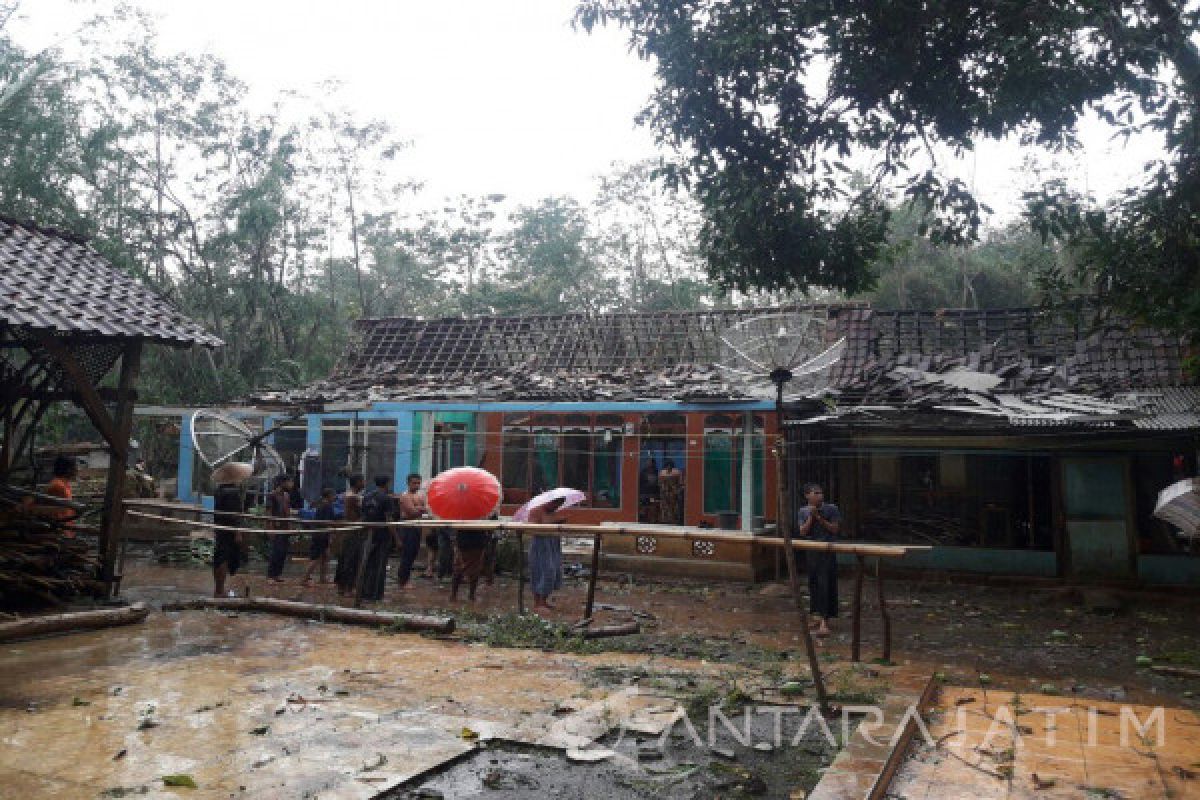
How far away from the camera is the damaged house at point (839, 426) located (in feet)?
39.6

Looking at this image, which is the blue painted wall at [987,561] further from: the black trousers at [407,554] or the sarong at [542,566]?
the black trousers at [407,554]

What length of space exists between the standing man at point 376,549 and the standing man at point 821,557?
4975 millimetres

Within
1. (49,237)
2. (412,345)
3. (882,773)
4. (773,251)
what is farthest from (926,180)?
(412,345)

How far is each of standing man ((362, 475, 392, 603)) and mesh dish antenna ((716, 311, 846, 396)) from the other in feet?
15.7

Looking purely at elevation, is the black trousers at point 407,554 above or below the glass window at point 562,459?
below


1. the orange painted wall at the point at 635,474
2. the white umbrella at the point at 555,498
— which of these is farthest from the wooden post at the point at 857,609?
the orange painted wall at the point at 635,474

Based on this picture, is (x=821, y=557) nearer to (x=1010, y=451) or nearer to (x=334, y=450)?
(x=1010, y=451)

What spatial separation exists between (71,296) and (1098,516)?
1381 centimetres

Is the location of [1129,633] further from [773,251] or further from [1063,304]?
[773,251]

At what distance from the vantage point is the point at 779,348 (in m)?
10.6

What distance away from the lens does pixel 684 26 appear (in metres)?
8.09

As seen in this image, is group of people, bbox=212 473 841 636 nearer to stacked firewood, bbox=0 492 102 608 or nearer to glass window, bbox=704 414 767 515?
stacked firewood, bbox=0 492 102 608

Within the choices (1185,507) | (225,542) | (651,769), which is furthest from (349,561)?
(1185,507)

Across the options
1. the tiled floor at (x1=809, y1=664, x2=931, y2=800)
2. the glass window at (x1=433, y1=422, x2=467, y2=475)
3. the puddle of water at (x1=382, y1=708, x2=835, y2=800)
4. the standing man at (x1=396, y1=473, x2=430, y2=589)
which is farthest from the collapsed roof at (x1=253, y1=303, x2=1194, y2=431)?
the puddle of water at (x1=382, y1=708, x2=835, y2=800)
